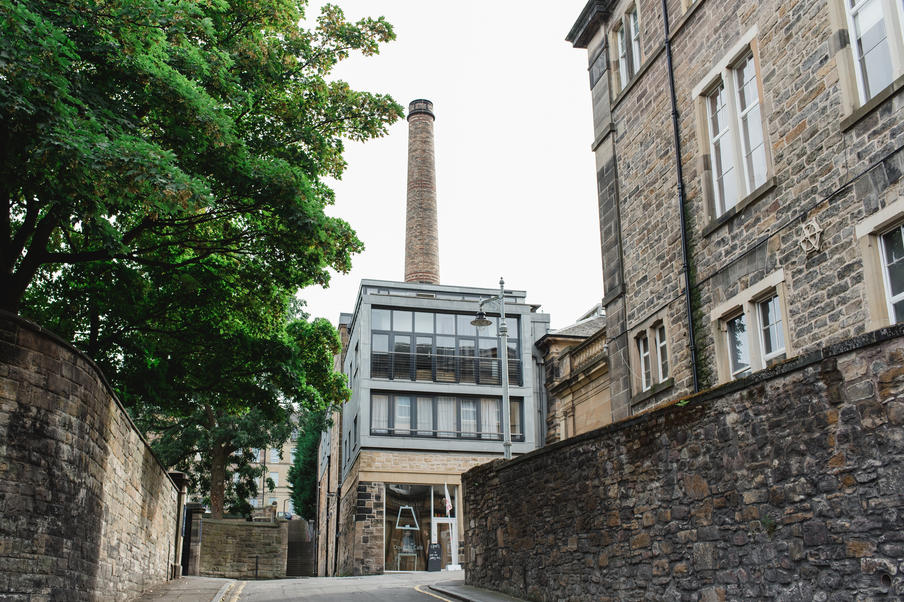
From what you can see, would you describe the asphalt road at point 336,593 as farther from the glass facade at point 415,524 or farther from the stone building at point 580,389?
the glass facade at point 415,524

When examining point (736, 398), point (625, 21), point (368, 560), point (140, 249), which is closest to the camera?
point (736, 398)

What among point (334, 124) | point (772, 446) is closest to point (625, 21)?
point (334, 124)

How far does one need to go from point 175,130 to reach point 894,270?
9.85m

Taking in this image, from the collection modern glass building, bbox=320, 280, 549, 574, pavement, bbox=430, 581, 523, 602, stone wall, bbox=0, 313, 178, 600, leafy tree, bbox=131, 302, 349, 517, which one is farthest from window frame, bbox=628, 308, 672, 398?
modern glass building, bbox=320, 280, 549, 574

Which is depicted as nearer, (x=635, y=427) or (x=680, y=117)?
(x=635, y=427)

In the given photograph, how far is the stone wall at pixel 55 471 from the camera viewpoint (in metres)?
9.86

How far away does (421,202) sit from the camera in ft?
152

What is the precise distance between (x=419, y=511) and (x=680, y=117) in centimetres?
2559

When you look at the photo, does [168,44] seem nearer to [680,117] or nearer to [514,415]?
[680,117]

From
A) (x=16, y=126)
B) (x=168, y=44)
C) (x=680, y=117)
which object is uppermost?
(x=680, y=117)

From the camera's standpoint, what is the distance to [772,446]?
9.06 m

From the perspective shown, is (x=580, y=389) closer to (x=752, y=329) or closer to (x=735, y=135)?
(x=752, y=329)

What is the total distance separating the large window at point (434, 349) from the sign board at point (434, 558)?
7495 mm

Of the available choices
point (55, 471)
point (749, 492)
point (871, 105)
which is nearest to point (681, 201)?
point (871, 105)
